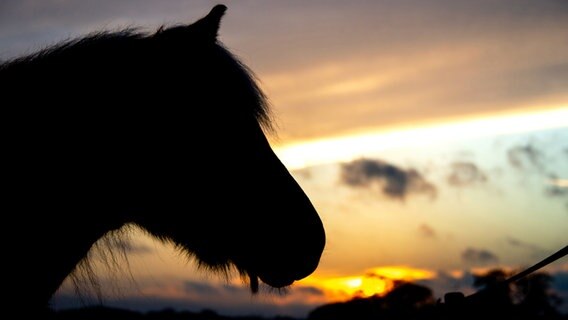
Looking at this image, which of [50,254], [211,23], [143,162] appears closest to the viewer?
[50,254]

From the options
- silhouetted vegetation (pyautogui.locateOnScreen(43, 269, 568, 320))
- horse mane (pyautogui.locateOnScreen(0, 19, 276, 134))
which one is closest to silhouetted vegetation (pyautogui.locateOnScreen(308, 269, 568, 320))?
silhouetted vegetation (pyautogui.locateOnScreen(43, 269, 568, 320))

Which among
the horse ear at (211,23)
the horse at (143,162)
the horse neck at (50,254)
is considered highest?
the horse ear at (211,23)

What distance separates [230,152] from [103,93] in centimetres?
60

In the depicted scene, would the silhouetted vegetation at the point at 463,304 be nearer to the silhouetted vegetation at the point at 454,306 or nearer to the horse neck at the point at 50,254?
the silhouetted vegetation at the point at 454,306

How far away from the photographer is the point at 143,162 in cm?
230

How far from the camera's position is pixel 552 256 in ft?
7.38

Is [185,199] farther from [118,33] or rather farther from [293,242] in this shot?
[118,33]

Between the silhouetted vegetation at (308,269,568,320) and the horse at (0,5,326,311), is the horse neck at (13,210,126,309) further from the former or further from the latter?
the silhouetted vegetation at (308,269,568,320)

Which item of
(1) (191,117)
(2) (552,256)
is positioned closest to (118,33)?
(1) (191,117)

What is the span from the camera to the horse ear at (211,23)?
2.47m

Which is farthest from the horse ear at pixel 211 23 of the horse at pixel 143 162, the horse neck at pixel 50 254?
the horse neck at pixel 50 254

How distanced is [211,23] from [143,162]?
0.74 metres

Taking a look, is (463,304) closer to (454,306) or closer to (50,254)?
(454,306)

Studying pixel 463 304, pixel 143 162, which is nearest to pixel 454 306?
pixel 463 304
